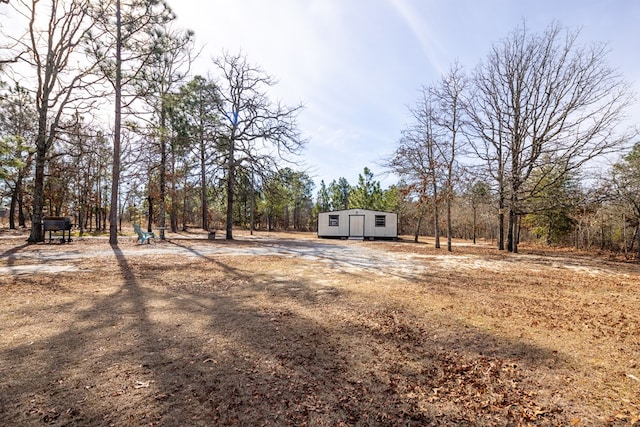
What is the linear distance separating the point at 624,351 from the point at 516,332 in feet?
3.45

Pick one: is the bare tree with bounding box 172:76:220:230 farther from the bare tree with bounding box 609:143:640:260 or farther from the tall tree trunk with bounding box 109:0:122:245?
the bare tree with bounding box 609:143:640:260

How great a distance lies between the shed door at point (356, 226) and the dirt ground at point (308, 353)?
19321mm

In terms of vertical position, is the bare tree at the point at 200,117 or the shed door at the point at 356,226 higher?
the bare tree at the point at 200,117

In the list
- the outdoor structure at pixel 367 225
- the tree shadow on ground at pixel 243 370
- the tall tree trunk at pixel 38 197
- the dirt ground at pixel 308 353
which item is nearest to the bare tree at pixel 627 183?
the dirt ground at pixel 308 353

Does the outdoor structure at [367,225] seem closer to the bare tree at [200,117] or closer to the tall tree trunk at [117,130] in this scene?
the bare tree at [200,117]

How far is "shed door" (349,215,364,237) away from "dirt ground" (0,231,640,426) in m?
19.3

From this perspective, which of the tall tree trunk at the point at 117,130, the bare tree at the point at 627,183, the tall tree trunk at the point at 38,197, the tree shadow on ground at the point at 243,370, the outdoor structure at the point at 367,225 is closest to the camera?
the tree shadow on ground at the point at 243,370

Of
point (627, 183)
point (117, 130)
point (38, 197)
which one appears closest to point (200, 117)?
point (117, 130)

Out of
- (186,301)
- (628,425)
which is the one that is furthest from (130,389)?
(628,425)

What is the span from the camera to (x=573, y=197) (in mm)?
13906

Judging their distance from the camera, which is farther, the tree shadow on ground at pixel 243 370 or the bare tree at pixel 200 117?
the bare tree at pixel 200 117

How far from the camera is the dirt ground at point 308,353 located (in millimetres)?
2258

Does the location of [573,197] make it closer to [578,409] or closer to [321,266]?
[321,266]

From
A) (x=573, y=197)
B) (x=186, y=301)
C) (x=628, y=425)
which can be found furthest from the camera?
(x=573, y=197)
